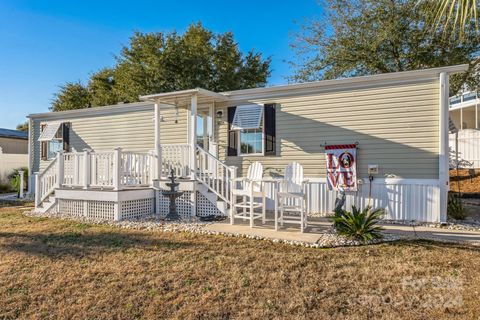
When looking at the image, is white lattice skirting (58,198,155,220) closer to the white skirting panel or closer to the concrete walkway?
the concrete walkway

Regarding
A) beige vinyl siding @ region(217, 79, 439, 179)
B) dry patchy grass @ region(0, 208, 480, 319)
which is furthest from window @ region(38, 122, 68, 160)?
beige vinyl siding @ region(217, 79, 439, 179)

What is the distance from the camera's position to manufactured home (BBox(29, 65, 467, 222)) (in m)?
Result: 6.74

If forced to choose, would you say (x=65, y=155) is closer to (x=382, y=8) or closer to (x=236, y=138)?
(x=236, y=138)

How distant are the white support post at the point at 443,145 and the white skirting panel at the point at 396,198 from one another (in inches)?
3.3

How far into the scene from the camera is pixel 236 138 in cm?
856

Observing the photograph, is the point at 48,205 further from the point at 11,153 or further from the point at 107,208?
the point at 11,153

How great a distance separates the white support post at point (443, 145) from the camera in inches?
255

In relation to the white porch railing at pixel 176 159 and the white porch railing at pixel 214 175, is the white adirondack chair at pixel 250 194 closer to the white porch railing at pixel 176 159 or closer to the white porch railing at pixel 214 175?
the white porch railing at pixel 214 175

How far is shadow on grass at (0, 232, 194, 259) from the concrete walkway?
120cm

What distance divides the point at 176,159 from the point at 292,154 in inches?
112

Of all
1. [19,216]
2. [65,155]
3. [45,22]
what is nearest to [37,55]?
[45,22]

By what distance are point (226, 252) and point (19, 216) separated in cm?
601

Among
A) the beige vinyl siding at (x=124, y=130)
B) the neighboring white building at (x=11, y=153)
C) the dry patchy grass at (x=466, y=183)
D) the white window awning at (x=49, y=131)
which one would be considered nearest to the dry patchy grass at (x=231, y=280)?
the beige vinyl siding at (x=124, y=130)

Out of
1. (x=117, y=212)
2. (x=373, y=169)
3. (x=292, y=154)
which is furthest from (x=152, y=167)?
(x=373, y=169)
